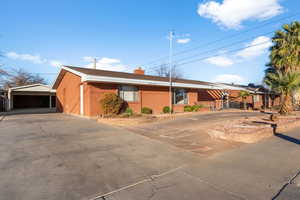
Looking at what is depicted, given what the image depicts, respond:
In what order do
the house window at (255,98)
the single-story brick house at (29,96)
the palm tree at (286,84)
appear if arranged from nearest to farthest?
the palm tree at (286,84) → the single-story brick house at (29,96) → the house window at (255,98)

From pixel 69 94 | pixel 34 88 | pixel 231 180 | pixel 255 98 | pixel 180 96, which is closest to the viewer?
pixel 231 180

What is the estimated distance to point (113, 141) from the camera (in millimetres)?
6277

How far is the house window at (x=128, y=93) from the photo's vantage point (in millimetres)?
13604

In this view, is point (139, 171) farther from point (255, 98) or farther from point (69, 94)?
point (255, 98)

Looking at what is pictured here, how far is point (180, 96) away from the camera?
59.5 feet

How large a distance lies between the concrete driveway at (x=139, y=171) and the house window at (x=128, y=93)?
799cm

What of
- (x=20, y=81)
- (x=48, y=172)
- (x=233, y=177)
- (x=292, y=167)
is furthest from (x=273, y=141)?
(x=20, y=81)

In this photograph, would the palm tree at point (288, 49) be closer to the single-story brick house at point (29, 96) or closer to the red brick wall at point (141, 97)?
the red brick wall at point (141, 97)

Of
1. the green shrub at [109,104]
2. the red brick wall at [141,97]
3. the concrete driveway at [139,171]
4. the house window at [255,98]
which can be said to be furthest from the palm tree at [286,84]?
the house window at [255,98]

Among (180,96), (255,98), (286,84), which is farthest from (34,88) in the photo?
(255,98)

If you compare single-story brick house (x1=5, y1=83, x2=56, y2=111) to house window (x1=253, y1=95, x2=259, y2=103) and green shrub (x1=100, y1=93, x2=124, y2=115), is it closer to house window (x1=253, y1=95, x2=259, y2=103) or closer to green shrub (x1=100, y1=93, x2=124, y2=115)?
green shrub (x1=100, y1=93, x2=124, y2=115)

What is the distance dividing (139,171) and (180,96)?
1503cm

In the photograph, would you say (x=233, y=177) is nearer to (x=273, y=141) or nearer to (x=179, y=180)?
(x=179, y=180)

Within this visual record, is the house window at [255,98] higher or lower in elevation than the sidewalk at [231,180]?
higher
